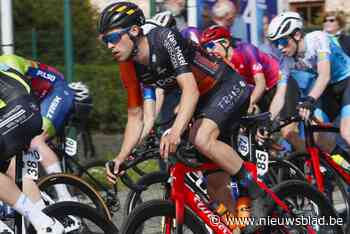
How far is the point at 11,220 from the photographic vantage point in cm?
607

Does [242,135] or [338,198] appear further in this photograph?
[338,198]

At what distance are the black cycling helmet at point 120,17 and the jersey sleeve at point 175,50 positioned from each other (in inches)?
7.9

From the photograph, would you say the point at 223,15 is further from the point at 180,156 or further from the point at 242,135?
the point at 180,156

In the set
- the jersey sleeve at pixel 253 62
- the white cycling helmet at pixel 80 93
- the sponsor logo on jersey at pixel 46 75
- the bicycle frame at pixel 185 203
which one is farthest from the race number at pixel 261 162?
the white cycling helmet at pixel 80 93

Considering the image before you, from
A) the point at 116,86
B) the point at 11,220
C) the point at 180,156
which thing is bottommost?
the point at 116,86

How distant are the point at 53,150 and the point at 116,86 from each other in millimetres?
7116

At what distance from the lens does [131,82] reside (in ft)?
20.9

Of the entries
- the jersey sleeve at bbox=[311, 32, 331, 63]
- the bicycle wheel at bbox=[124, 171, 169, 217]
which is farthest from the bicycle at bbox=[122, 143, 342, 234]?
the jersey sleeve at bbox=[311, 32, 331, 63]

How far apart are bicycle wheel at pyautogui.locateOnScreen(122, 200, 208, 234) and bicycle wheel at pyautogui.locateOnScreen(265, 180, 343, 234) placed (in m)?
0.66

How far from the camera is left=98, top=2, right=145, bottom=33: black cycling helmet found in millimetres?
6062

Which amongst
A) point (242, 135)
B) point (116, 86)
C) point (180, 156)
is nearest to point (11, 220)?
point (180, 156)

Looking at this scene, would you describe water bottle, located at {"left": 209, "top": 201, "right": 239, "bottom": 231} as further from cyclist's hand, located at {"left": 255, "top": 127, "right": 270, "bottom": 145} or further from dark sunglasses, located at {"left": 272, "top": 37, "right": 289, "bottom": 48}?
dark sunglasses, located at {"left": 272, "top": 37, "right": 289, "bottom": 48}

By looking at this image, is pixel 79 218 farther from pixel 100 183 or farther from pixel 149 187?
pixel 100 183

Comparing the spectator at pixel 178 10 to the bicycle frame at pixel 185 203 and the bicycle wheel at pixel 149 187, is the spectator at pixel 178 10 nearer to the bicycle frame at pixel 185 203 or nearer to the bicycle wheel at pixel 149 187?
the bicycle wheel at pixel 149 187
